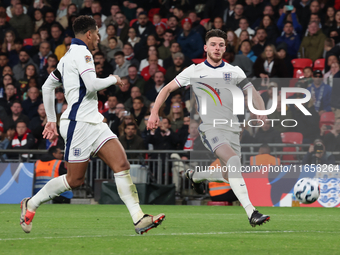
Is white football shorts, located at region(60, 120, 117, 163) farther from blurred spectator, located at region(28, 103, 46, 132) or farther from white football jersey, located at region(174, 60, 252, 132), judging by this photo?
blurred spectator, located at region(28, 103, 46, 132)

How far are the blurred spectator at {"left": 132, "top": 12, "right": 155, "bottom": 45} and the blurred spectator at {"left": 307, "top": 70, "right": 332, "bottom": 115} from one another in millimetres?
5479

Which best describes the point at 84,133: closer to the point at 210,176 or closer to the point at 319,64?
the point at 210,176

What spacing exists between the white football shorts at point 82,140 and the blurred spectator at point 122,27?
38.4 feet

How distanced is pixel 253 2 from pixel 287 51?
1.91m

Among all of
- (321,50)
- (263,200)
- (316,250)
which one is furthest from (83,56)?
(321,50)

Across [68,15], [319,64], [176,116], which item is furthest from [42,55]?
[319,64]

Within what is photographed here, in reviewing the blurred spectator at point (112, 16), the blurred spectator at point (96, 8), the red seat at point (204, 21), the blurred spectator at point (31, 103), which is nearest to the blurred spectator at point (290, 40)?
the red seat at point (204, 21)

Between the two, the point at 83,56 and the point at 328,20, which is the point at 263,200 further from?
the point at 83,56

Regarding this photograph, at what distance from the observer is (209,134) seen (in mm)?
7328

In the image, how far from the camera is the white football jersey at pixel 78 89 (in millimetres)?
5930

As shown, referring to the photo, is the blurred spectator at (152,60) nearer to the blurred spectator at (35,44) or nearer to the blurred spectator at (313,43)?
the blurred spectator at (35,44)

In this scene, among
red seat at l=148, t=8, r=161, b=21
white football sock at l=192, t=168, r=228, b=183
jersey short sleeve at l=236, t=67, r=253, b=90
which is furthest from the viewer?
red seat at l=148, t=8, r=161, b=21

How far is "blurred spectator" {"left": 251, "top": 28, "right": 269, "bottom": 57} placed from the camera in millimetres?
15016

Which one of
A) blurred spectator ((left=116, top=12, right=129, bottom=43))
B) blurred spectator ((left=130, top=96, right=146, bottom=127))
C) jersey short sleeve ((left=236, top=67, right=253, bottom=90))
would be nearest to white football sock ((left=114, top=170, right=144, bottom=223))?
jersey short sleeve ((left=236, top=67, right=253, bottom=90))
